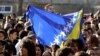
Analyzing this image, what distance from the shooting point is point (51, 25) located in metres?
9.29

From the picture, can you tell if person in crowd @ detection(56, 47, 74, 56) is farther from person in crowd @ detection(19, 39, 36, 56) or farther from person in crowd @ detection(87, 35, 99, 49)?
person in crowd @ detection(87, 35, 99, 49)

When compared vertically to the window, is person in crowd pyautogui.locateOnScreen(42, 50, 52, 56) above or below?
above

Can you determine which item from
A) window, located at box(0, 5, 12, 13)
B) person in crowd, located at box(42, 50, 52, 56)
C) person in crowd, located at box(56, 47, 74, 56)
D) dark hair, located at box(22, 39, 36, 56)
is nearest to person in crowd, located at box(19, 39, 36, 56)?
dark hair, located at box(22, 39, 36, 56)

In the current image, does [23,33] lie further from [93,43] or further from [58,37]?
[93,43]

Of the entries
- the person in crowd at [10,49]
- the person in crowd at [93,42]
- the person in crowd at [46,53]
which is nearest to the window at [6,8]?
the person in crowd at [93,42]

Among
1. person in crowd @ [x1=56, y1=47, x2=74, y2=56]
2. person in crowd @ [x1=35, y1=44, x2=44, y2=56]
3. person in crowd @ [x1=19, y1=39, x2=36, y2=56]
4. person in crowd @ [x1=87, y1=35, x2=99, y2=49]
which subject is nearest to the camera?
person in crowd @ [x1=19, y1=39, x2=36, y2=56]

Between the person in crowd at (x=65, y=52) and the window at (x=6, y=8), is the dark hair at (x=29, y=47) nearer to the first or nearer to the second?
the person in crowd at (x=65, y=52)

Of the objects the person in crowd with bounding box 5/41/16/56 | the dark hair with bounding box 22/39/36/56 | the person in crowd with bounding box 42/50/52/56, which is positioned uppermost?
the dark hair with bounding box 22/39/36/56

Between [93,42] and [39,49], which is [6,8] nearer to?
[93,42]

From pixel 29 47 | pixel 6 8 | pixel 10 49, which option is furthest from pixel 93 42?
pixel 6 8

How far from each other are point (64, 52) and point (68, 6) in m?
27.3

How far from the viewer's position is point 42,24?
9.37m

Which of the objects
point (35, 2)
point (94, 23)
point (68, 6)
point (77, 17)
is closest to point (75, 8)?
point (68, 6)

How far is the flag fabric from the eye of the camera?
8.77 meters
